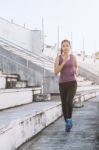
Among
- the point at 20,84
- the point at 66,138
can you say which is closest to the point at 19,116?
the point at 66,138

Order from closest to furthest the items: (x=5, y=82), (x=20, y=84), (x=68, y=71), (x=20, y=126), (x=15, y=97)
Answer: (x=20, y=126) < (x=68, y=71) < (x=15, y=97) < (x=5, y=82) < (x=20, y=84)

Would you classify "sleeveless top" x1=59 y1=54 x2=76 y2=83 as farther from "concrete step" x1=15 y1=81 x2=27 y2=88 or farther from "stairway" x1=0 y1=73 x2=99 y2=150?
"concrete step" x1=15 y1=81 x2=27 y2=88

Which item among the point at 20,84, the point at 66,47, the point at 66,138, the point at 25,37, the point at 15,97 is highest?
the point at 25,37

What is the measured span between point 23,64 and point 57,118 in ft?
14.6

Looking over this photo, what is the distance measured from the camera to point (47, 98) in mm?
10016

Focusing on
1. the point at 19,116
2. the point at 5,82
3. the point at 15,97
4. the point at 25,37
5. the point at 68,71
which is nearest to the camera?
A: the point at 19,116

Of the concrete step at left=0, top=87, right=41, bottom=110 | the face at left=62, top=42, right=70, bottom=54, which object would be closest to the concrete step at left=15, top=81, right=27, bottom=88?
the concrete step at left=0, top=87, right=41, bottom=110

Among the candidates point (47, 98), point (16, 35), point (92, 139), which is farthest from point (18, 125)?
point (16, 35)

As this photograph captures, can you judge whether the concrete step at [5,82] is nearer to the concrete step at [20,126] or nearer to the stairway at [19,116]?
the stairway at [19,116]

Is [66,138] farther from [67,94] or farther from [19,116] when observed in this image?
[67,94]

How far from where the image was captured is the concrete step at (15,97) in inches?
279

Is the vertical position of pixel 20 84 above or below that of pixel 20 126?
above

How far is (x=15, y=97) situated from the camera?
7.84 meters

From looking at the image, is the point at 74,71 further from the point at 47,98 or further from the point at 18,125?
the point at 47,98
